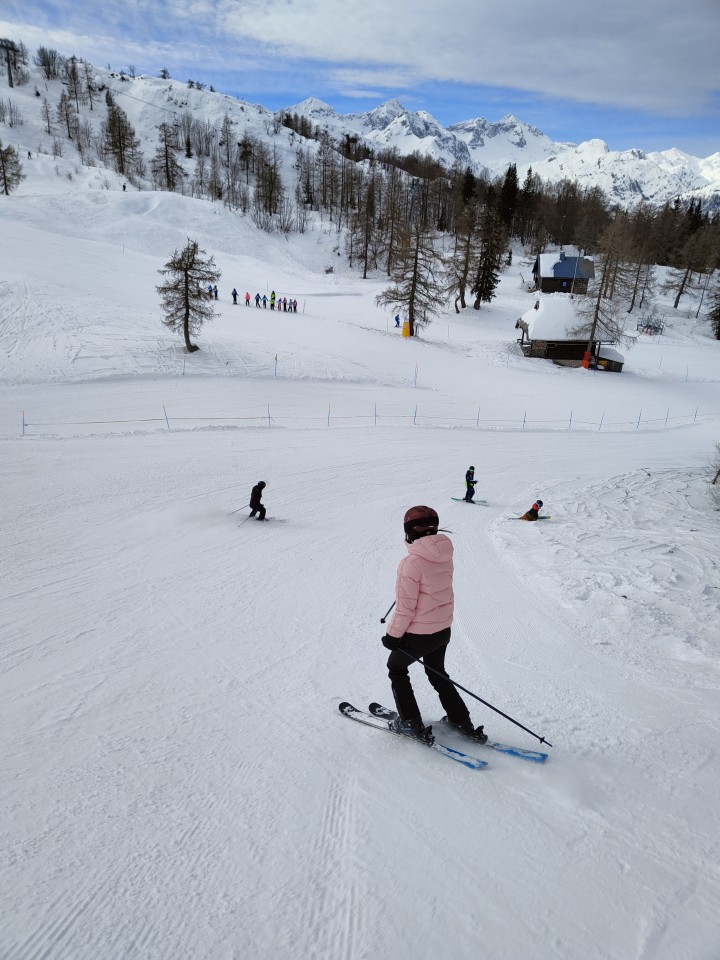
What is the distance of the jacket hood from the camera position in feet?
12.8

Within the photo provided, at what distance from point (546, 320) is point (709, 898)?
45047mm

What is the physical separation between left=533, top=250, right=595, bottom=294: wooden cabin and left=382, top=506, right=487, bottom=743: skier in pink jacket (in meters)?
60.6

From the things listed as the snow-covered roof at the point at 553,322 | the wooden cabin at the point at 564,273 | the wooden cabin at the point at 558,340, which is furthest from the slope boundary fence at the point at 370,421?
the wooden cabin at the point at 564,273

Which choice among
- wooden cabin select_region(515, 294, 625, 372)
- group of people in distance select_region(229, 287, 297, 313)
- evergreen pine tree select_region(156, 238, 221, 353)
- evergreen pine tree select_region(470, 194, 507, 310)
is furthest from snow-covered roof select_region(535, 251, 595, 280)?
evergreen pine tree select_region(156, 238, 221, 353)

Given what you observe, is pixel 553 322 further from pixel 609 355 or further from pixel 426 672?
pixel 426 672

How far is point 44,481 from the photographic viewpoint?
1348cm

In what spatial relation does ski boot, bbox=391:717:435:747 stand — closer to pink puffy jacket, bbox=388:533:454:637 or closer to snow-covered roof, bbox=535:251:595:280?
pink puffy jacket, bbox=388:533:454:637

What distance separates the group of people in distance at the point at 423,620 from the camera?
3916 millimetres

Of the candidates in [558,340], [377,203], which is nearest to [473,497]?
[558,340]

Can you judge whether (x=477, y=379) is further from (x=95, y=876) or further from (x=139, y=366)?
(x=95, y=876)

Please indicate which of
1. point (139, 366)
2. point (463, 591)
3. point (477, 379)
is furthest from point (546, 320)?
point (463, 591)

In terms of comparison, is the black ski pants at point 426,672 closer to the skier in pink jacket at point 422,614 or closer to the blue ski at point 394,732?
the skier in pink jacket at point 422,614

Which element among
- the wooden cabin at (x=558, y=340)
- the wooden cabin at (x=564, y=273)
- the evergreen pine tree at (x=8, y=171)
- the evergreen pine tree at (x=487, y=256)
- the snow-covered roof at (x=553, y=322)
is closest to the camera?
the wooden cabin at (x=558, y=340)

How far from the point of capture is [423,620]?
13.3 feet
